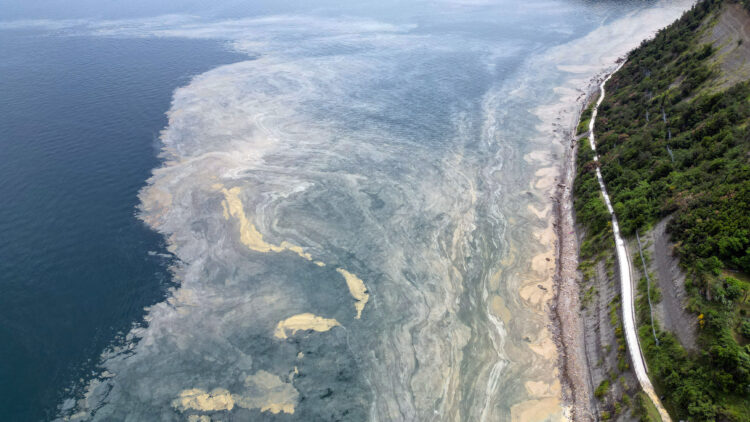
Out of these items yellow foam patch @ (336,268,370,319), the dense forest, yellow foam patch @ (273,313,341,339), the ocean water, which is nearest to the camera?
the dense forest

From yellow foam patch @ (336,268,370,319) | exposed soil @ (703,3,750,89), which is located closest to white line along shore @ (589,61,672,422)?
yellow foam patch @ (336,268,370,319)

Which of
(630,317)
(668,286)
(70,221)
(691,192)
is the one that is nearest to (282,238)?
(70,221)

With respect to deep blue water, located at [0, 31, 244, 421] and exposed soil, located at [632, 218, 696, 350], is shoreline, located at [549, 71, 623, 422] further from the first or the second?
deep blue water, located at [0, 31, 244, 421]

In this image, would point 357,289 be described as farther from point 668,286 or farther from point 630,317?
point 668,286

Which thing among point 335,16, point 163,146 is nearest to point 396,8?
point 335,16

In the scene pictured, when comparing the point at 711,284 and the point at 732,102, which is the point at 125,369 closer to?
the point at 711,284

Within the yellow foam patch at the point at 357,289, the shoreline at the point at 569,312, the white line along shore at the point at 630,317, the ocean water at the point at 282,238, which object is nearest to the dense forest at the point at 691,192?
the white line along shore at the point at 630,317
